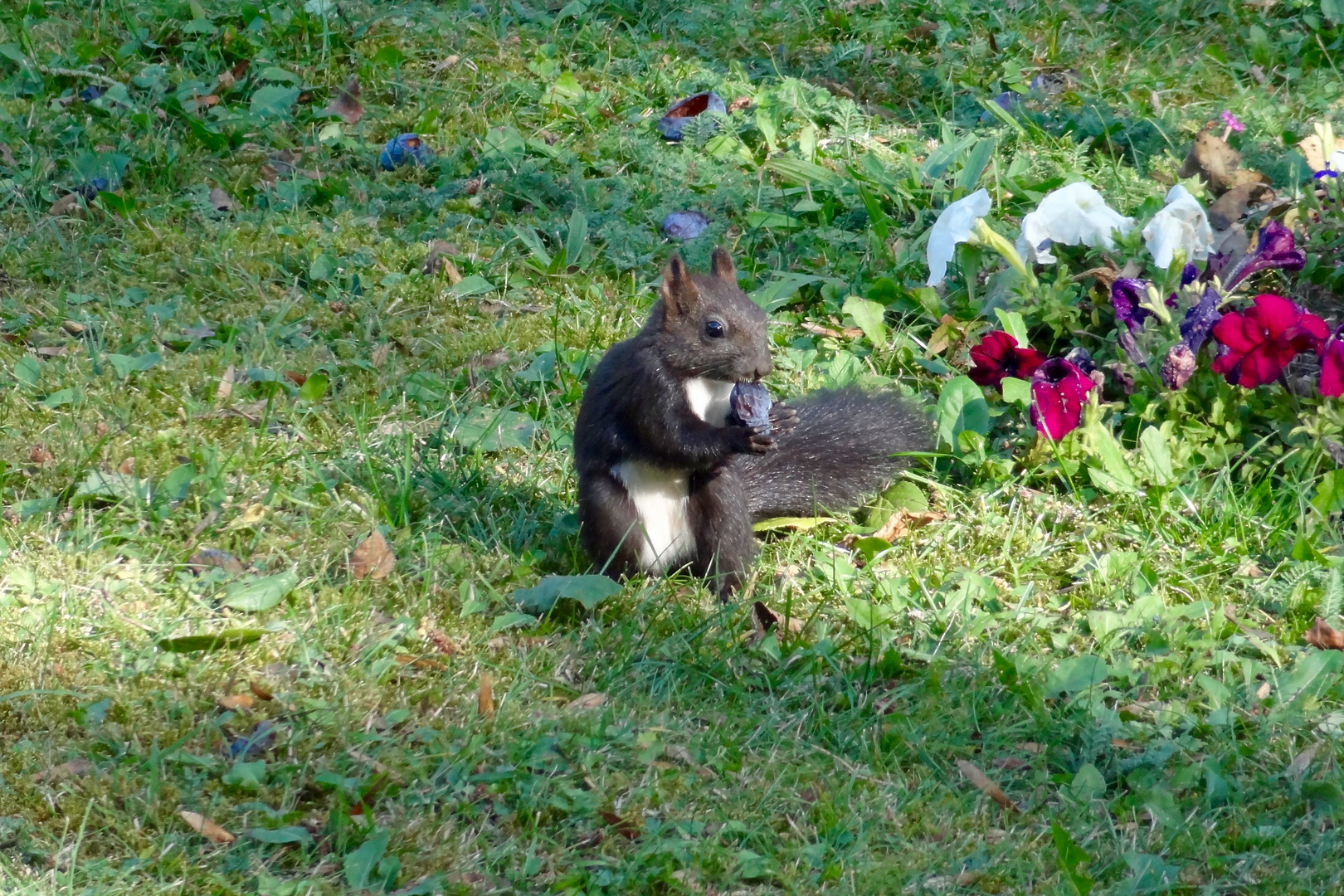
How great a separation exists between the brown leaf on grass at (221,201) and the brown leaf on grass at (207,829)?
289 centimetres

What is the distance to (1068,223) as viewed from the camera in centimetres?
382

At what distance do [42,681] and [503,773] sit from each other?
87 centimetres

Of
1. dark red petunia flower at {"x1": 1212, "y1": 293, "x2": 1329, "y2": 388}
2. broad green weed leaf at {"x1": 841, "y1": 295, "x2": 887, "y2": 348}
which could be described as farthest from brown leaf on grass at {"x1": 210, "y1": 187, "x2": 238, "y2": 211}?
dark red petunia flower at {"x1": 1212, "y1": 293, "x2": 1329, "y2": 388}

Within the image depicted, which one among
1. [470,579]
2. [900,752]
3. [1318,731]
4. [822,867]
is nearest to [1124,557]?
[1318,731]

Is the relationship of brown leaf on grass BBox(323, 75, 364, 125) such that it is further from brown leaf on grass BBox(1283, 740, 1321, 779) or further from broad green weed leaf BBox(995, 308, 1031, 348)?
brown leaf on grass BBox(1283, 740, 1321, 779)

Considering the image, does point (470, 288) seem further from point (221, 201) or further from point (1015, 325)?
point (1015, 325)

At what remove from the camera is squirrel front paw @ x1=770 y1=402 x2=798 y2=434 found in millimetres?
2977

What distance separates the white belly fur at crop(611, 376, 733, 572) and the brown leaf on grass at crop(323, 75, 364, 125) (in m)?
2.69

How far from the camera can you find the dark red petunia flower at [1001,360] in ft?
11.6

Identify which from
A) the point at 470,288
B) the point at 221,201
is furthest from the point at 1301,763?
the point at 221,201

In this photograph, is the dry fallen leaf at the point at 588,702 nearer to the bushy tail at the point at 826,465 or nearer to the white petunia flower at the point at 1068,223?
the bushy tail at the point at 826,465

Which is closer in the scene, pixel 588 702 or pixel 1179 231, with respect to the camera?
pixel 588 702

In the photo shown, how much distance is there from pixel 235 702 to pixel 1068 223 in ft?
8.19

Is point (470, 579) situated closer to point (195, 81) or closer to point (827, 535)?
point (827, 535)
